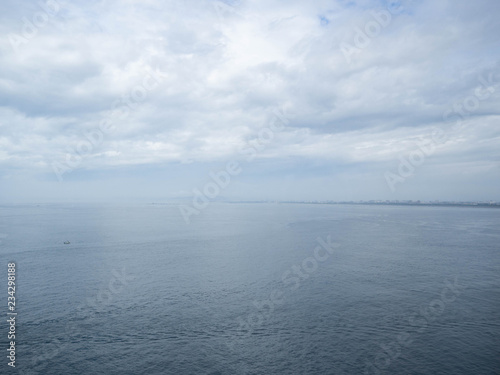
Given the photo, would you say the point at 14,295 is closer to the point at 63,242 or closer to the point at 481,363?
the point at 63,242

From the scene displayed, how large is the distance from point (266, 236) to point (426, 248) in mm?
56283

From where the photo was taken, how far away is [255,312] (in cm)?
4719

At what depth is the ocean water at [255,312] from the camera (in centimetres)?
3444

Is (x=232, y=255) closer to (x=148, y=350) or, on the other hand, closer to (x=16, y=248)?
(x=148, y=350)

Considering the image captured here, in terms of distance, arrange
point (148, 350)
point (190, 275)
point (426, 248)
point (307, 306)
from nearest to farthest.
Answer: point (148, 350) → point (307, 306) → point (190, 275) → point (426, 248)

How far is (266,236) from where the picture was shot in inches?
4968

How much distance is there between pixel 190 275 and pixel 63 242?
59729 mm

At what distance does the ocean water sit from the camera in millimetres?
34438

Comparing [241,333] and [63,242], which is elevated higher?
[63,242]

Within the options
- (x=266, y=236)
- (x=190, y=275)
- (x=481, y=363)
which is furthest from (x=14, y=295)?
(x=266, y=236)

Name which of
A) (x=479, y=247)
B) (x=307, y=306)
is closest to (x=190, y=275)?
(x=307, y=306)

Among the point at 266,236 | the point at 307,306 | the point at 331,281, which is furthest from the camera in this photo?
the point at 266,236

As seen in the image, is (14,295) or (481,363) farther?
(14,295)

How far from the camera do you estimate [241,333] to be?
41.0 m
